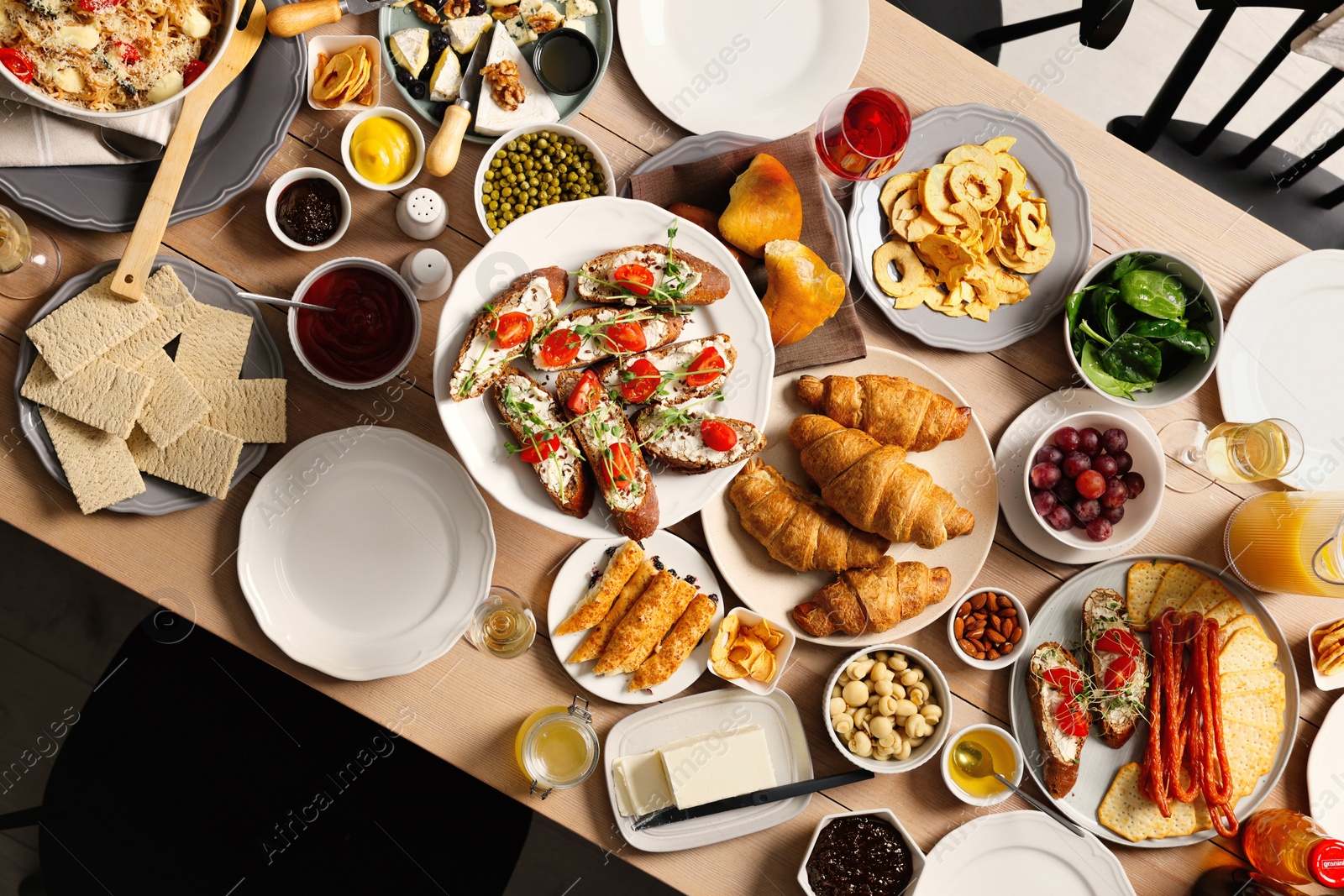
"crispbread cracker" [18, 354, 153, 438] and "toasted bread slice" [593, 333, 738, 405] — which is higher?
"toasted bread slice" [593, 333, 738, 405]

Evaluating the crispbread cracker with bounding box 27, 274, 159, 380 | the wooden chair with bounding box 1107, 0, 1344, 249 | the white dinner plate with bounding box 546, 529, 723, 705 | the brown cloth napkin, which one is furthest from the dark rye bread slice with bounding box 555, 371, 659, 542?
the wooden chair with bounding box 1107, 0, 1344, 249

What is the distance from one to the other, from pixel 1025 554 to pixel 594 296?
1.41 meters

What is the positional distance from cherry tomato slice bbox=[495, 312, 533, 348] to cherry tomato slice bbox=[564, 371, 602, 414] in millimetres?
160

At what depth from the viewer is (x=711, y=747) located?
2049mm

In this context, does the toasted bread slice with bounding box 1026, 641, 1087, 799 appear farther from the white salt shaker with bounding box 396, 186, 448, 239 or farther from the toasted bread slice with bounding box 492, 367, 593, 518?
the white salt shaker with bounding box 396, 186, 448, 239

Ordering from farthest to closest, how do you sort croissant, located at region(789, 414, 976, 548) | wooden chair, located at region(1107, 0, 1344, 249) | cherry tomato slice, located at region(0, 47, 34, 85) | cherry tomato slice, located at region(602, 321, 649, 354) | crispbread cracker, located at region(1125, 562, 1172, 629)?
wooden chair, located at region(1107, 0, 1344, 249) → crispbread cracker, located at region(1125, 562, 1172, 629) → croissant, located at region(789, 414, 976, 548) → cherry tomato slice, located at region(602, 321, 649, 354) → cherry tomato slice, located at region(0, 47, 34, 85)

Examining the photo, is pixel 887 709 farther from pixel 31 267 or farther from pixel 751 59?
pixel 31 267

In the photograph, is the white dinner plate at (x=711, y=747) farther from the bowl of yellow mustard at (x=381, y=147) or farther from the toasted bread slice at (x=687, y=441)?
the bowl of yellow mustard at (x=381, y=147)

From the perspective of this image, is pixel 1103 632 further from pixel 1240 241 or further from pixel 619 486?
pixel 619 486

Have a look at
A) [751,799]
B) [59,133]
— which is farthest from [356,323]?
[751,799]

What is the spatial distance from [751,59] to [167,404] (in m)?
1.72

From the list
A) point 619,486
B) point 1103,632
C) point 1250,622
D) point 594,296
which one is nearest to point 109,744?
point 619,486

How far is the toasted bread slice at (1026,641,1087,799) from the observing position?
2100mm

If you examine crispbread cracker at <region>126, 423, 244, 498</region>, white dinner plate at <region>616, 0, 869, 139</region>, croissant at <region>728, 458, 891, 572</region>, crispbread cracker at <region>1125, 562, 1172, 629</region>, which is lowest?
crispbread cracker at <region>126, 423, 244, 498</region>
